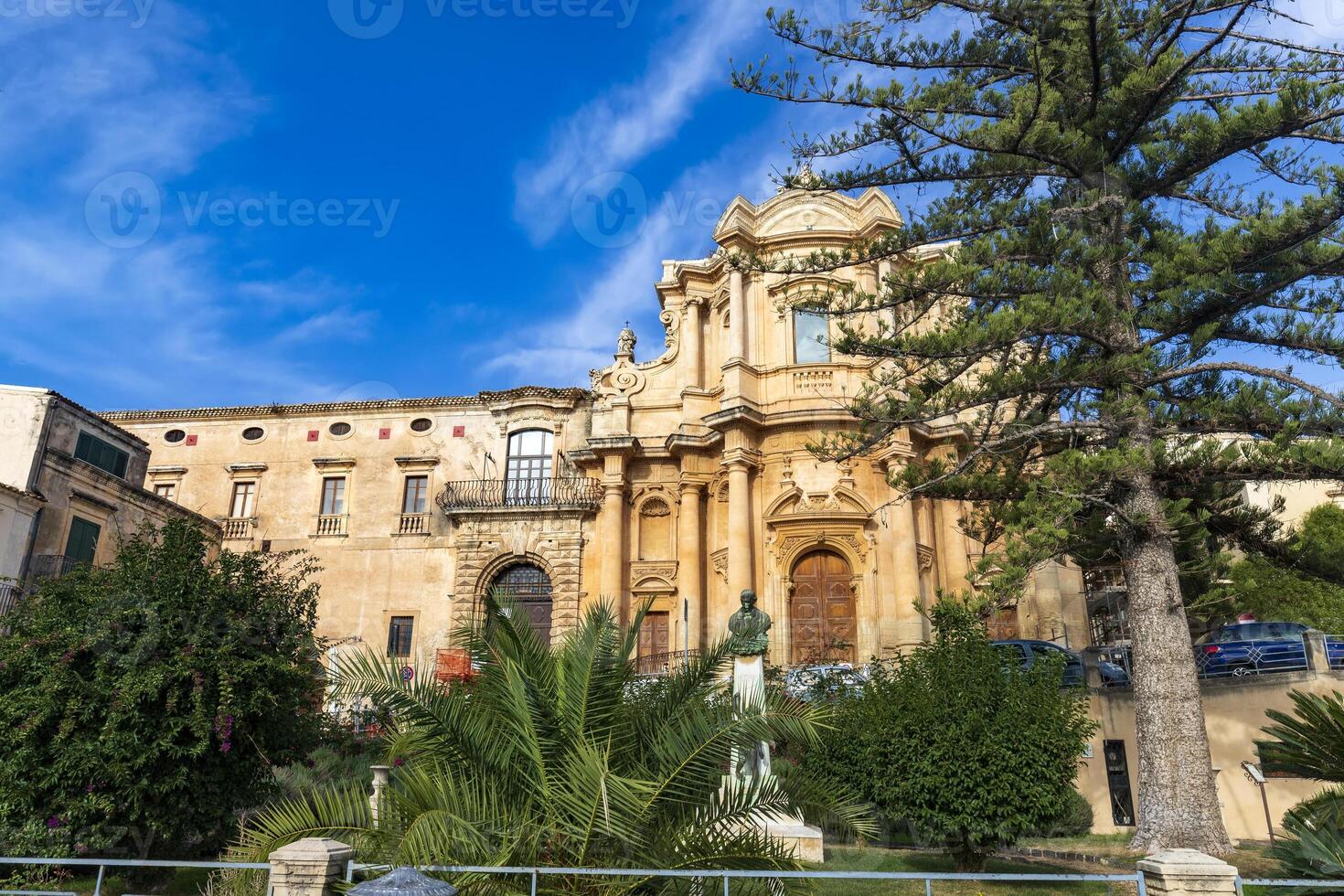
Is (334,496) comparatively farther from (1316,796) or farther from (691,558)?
(1316,796)

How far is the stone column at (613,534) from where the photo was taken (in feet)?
91.5

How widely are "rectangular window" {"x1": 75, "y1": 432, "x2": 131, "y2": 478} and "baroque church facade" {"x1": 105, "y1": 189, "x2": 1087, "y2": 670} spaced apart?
6633 mm

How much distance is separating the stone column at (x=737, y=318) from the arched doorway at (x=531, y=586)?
9.42 metres

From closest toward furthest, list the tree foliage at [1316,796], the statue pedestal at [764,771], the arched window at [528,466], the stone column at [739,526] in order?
1. the tree foliage at [1316,796]
2. the statue pedestal at [764,771]
3. the stone column at [739,526]
4. the arched window at [528,466]

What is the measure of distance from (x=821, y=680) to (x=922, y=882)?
20.9 ft

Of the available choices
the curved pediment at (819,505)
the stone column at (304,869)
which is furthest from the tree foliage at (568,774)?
the curved pediment at (819,505)

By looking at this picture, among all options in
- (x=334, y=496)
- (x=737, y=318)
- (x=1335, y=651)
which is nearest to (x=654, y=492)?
(x=737, y=318)

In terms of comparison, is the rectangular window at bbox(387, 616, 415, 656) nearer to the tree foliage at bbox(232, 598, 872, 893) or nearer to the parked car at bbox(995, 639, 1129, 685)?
the parked car at bbox(995, 639, 1129, 685)

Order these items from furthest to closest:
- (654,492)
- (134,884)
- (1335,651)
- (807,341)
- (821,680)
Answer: (654,492) → (807,341) → (821,680) → (1335,651) → (134,884)

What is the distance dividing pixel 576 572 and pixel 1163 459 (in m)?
19.6

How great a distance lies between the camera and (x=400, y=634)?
1176 inches

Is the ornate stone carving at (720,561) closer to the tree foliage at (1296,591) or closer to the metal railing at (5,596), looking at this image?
the tree foliage at (1296,591)

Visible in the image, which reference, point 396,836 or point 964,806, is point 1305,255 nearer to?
point 964,806

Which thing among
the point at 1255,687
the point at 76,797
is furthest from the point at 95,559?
the point at 1255,687
